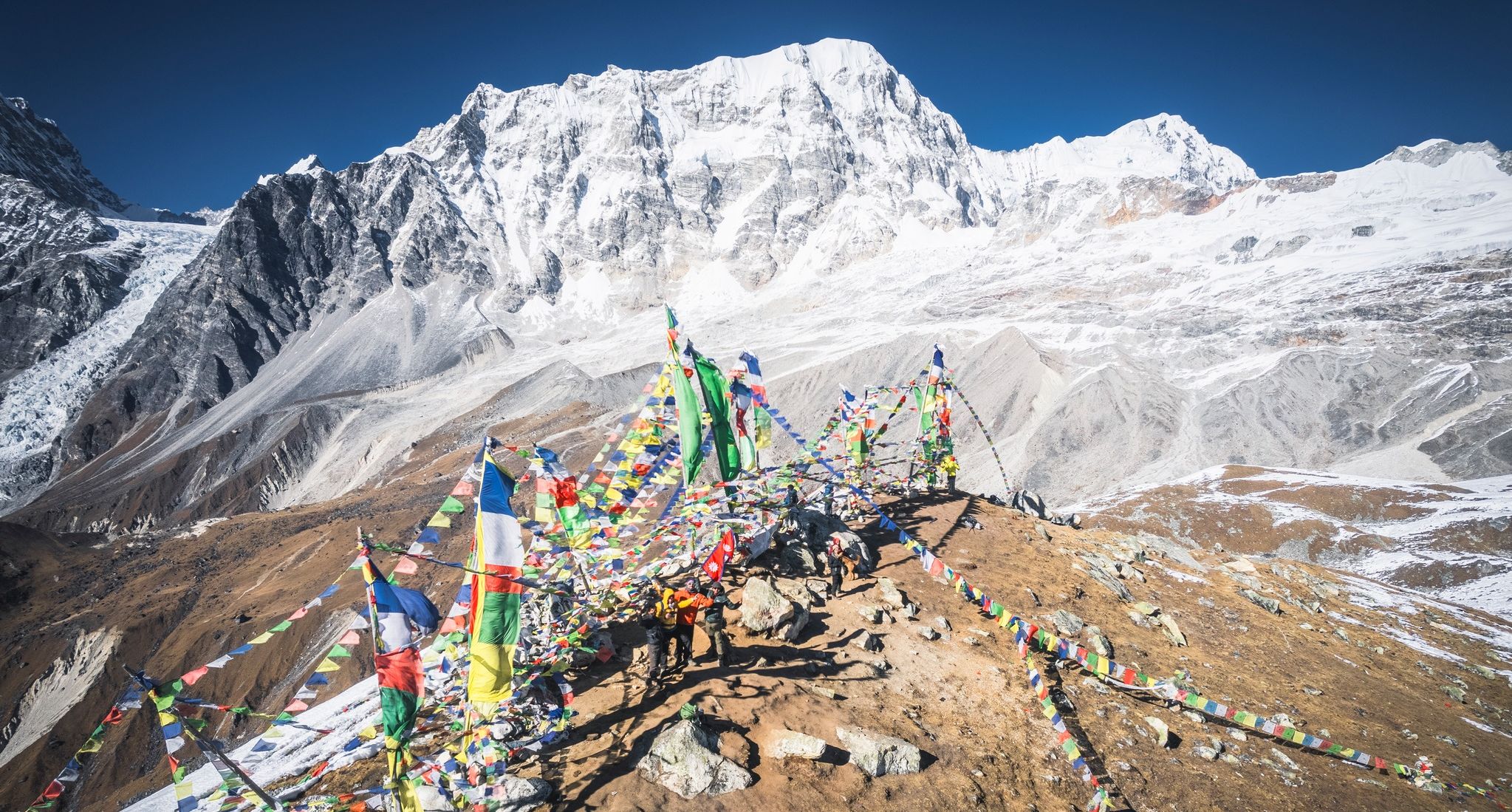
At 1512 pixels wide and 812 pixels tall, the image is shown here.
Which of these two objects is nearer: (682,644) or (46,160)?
(682,644)

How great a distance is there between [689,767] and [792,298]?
117946 mm

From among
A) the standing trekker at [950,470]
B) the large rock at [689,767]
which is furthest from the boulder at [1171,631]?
the large rock at [689,767]

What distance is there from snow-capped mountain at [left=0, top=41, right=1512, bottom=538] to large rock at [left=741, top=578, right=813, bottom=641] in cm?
3797

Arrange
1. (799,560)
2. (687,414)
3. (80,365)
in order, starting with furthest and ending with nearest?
1. (80,365)
2. (799,560)
3. (687,414)

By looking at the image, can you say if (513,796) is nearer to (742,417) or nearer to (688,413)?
(688,413)

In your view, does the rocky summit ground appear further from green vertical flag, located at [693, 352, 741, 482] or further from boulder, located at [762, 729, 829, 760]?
green vertical flag, located at [693, 352, 741, 482]

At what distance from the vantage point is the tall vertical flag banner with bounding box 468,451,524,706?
649cm

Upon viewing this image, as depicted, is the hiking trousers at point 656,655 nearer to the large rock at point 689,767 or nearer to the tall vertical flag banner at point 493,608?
the large rock at point 689,767

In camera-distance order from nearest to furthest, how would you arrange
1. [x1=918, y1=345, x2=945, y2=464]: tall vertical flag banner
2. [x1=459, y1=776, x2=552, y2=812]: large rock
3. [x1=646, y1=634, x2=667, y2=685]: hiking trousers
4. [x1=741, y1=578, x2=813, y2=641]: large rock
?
1. [x1=459, y1=776, x2=552, y2=812]: large rock
2. [x1=646, y1=634, x2=667, y2=685]: hiking trousers
3. [x1=741, y1=578, x2=813, y2=641]: large rock
4. [x1=918, y1=345, x2=945, y2=464]: tall vertical flag banner

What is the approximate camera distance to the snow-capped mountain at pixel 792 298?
5184 cm

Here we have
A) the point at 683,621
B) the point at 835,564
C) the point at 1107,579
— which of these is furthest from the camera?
the point at 1107,579

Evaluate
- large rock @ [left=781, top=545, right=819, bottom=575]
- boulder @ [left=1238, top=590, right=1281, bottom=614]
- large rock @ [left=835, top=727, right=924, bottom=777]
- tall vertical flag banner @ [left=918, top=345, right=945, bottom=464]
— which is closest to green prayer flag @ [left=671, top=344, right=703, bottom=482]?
large rock @ [left=781, top=545, right=819, bottom=575]

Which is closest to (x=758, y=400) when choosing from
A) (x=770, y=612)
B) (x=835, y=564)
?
(x=835, y=564)

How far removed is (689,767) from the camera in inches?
261
